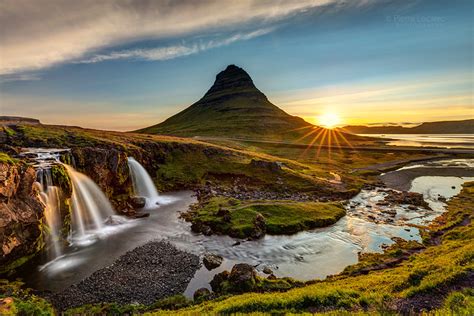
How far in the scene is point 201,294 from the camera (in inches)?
951

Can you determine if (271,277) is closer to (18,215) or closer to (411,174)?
(18,215)

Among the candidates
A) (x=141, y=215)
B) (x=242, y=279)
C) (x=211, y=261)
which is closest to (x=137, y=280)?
(x=211, y=261)

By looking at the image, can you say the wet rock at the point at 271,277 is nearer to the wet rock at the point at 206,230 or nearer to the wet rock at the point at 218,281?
the wet rock at the point at 218,281

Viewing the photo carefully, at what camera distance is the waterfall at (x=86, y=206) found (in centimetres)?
4201

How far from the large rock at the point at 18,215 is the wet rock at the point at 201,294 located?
21.1m

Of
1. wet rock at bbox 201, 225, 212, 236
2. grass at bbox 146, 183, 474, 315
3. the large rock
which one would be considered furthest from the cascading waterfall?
grass at bbox 146, 183, 474, 315

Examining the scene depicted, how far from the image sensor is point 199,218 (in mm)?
46469

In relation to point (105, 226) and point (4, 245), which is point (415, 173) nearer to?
point (105, 226)

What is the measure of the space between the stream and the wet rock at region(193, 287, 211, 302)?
57.9 inches

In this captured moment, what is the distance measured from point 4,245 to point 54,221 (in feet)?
30.6

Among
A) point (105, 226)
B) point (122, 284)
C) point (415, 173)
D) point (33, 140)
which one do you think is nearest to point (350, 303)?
point (122, 284)

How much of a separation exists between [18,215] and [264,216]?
3417 cm

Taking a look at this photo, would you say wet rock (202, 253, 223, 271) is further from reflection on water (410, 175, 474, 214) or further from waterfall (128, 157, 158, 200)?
reflection on water (410, 175, 474, 214)

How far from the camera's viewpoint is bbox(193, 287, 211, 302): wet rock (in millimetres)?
23456
